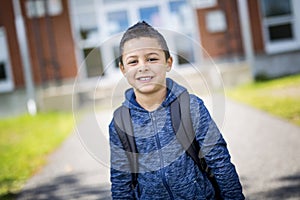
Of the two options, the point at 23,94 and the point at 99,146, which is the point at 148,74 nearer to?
the point at 99,146

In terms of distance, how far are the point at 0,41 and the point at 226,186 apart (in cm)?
1295

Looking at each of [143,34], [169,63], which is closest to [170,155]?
[169,63]

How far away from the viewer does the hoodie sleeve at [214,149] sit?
166 cm

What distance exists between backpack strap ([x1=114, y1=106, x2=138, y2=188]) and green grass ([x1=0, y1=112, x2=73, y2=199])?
2595 mm

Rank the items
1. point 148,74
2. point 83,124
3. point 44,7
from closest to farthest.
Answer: point 148,74, point 83,124, point 44,7

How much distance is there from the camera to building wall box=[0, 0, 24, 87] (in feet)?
42.9

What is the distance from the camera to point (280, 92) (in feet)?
28.5

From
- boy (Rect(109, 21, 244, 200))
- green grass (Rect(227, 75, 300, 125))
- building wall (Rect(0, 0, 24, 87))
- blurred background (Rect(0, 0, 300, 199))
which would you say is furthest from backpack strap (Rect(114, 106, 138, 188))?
building wall (Rect(0, 0, 24, 87))

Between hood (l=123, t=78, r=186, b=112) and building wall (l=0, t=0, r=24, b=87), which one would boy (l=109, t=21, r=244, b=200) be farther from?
building wall (l=0, t=0, r=24, b=87)

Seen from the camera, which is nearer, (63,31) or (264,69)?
(264,69)

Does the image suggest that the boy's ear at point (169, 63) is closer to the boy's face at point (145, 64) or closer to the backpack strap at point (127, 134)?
the boy's face at point (145, 64)

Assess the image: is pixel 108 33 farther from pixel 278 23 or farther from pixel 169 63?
pixel 169 63

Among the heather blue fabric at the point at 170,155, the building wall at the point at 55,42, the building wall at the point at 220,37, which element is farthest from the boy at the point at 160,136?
the building wall at the point at 55,42

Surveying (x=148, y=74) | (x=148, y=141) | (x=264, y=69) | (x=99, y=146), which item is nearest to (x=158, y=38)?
(x=148, y=74)
